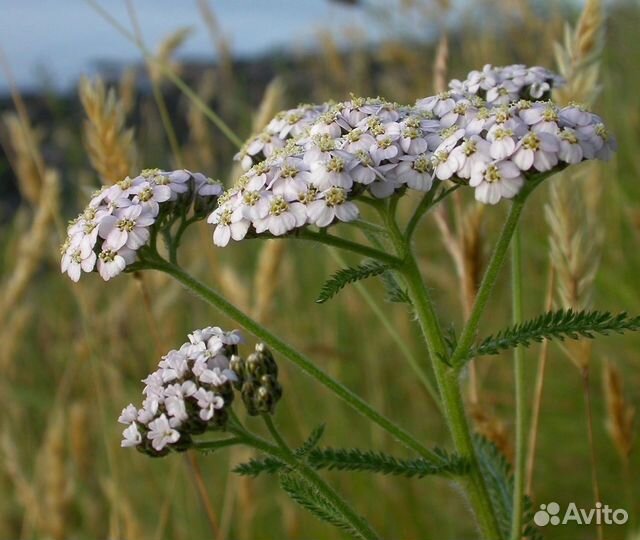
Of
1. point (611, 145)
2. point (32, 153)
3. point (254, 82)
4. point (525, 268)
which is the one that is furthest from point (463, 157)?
point (254, 82)

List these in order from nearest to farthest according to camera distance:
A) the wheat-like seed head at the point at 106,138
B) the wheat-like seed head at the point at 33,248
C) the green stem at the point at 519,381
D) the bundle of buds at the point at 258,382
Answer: the bundle of buds at the point at 258,382, the green stem at the point at 519,381, the wheat-like seed head at the point at 106,138, the wheat-like seed head at the point at 33,248

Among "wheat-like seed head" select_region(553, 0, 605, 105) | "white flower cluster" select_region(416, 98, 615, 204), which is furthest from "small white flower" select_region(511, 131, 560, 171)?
"wheat-like seed head" select_region(553, 0, 605, 105)

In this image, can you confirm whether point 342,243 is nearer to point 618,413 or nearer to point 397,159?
point 397,159

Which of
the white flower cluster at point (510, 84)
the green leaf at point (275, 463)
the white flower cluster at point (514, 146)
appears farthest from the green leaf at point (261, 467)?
the white flower cluster at point (510, 84)

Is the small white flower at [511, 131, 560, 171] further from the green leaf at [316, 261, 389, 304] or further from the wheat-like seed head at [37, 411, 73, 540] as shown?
the wheat-like seed head at [37, 411, 73, 540]

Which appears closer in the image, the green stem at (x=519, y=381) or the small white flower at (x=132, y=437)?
the small white flower at (x=132, y=437)

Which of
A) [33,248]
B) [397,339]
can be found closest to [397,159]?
[397,339]

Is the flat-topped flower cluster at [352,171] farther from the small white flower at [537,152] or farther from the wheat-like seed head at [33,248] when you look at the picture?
the wheat-like seed head at [33,248]

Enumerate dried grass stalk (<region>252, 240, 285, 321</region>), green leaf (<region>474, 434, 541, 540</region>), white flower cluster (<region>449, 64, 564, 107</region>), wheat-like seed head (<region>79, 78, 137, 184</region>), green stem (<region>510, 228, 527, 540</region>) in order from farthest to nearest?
dried grass stalk (<region>252, 240, 285, 321</region>) → wheat-like seed head (<region>79, 78, 137, 184</region>) → white flower cluster (<region>449, 64, 564, 107</region>) → green leaf (<region>474, 434, 541, 540</region>) → green stem (<region>510, 228, 527, 540</region>)

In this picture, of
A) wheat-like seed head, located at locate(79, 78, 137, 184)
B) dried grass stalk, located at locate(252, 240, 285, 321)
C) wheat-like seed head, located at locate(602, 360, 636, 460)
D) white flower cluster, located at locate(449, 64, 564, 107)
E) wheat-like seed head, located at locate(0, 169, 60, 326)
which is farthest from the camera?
wheat-like seed head, located at locate(0, 169, 60, 326)
